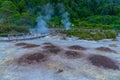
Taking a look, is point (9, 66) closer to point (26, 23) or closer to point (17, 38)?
point (17, 38)

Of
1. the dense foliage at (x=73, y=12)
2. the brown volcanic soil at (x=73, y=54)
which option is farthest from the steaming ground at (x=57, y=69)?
the dense foliage at (x=73, y=12)

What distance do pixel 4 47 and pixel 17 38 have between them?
23.3 feet

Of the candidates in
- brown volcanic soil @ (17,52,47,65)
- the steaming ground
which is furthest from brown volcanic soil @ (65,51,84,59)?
brown volcanic soil @ (17,52,47,65)

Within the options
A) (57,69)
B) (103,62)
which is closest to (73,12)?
(103,62)

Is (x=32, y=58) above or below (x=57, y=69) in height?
above

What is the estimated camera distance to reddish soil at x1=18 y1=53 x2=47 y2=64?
72.5 feet

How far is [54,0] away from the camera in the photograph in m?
72.9

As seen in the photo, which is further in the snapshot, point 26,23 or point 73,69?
point 26,23

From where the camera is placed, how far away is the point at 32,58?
Result: 22.9 meters

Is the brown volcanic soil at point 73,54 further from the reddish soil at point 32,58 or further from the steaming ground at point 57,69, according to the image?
the reddish soil at point 32,58

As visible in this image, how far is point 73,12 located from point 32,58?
47748mm

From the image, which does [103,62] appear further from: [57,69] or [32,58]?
[32,58]

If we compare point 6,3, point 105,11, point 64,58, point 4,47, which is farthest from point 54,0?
point 64,58

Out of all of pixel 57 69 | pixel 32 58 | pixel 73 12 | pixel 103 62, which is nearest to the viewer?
pixel 57 69
